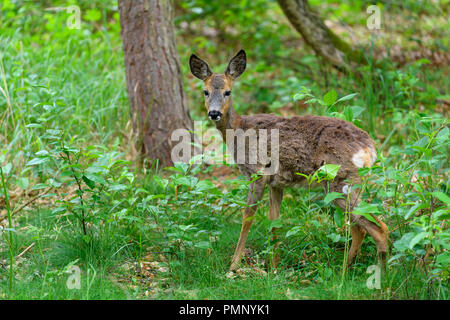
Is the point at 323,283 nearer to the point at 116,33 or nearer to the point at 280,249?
the point at 280,249

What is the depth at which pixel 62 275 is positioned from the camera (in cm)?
336

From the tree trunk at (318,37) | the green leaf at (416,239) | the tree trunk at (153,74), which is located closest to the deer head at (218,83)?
the tree trunk at (153,74)

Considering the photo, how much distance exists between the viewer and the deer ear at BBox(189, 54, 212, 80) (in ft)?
14.4

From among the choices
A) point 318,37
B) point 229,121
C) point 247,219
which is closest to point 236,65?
point 229,121

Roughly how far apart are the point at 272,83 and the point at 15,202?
4.20 meters

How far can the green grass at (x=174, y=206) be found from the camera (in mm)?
3234

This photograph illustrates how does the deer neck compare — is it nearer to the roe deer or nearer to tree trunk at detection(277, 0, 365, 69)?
the roe deer

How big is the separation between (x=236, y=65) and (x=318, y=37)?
9.50 feet

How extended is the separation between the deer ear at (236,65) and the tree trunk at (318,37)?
273cm

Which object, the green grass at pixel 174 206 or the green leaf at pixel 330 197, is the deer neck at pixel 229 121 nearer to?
the green grass at pixel 174 206

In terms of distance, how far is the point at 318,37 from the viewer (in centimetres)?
695

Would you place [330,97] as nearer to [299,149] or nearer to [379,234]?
[299,149]

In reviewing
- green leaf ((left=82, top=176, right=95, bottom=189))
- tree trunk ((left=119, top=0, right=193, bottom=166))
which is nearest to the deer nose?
green leaf ((left=82, top=176, right=95, bottom=189))
